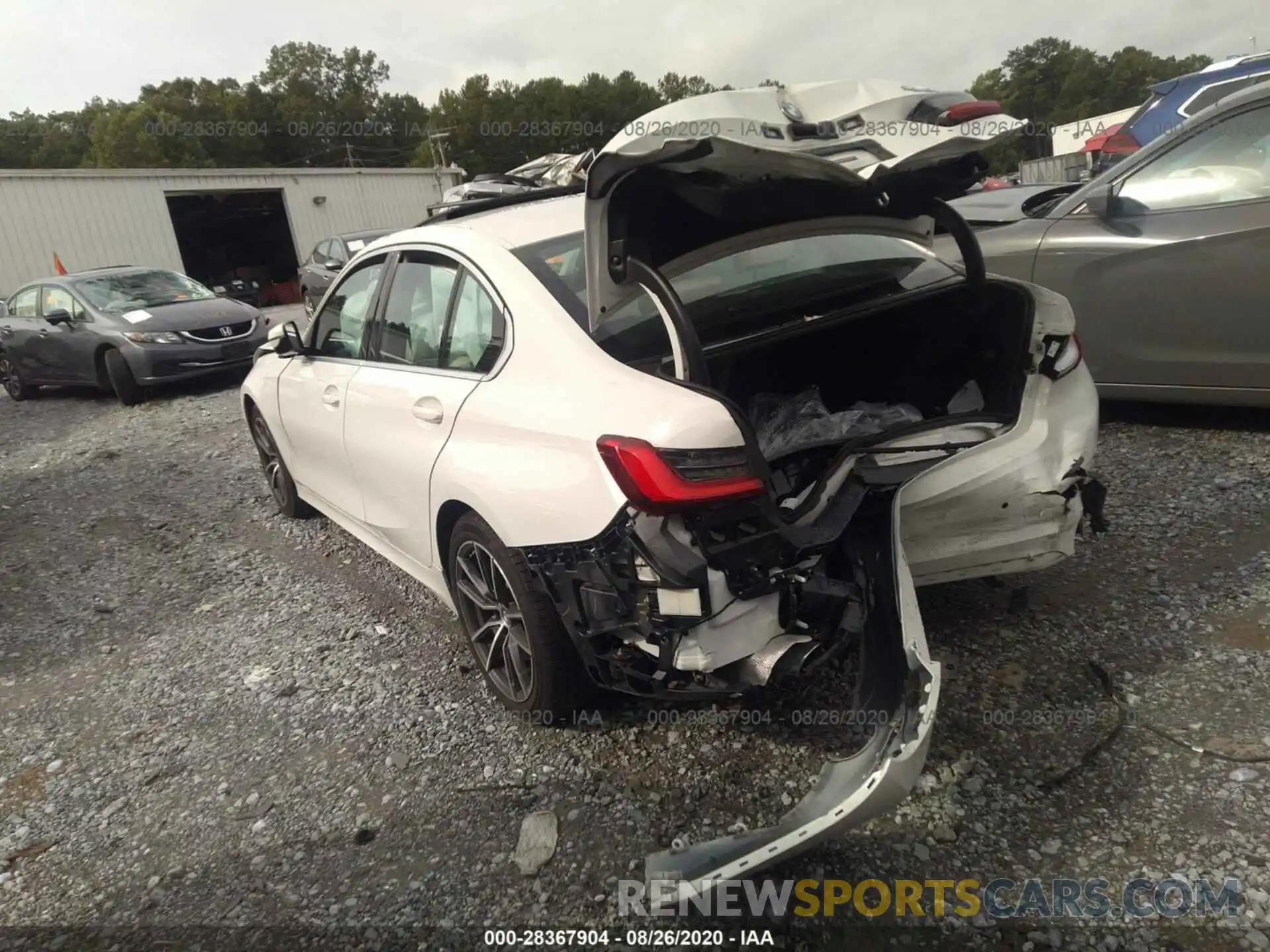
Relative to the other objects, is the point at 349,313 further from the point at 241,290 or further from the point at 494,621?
the point at 241,290

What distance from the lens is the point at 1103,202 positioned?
4285mm

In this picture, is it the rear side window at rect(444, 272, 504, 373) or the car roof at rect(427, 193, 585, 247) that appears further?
the car roof at rect(427, 193, 585, 247)

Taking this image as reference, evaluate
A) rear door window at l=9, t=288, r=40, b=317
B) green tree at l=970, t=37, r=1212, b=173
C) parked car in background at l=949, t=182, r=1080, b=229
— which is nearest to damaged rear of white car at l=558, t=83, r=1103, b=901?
parked car in background at l=949, t=182, r=1080, b=229

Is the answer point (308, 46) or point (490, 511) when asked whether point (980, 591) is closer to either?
point (490, 511)

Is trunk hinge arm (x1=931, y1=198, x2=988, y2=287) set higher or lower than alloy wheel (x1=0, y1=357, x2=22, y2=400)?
higher

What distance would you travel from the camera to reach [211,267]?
3025 centimetres

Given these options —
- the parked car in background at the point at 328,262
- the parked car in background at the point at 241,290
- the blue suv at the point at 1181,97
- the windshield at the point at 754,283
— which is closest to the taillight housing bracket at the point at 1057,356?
the windshield at the point at 754,283

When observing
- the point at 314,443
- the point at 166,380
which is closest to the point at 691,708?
the point at 314,443

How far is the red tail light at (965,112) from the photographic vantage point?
7.75ft

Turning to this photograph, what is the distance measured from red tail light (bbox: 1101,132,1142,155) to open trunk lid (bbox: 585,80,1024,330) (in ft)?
39.0

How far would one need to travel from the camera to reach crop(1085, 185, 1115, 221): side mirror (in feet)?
14.0

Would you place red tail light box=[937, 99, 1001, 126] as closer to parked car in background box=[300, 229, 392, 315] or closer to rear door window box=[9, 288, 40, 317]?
rear door window box=[9, 288, 40, 317]

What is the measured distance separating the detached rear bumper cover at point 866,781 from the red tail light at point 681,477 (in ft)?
1.73

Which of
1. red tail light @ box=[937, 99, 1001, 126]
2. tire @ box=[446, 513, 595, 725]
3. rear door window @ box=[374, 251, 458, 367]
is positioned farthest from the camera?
rear door window @ box=[374, 251, 458, 367]
